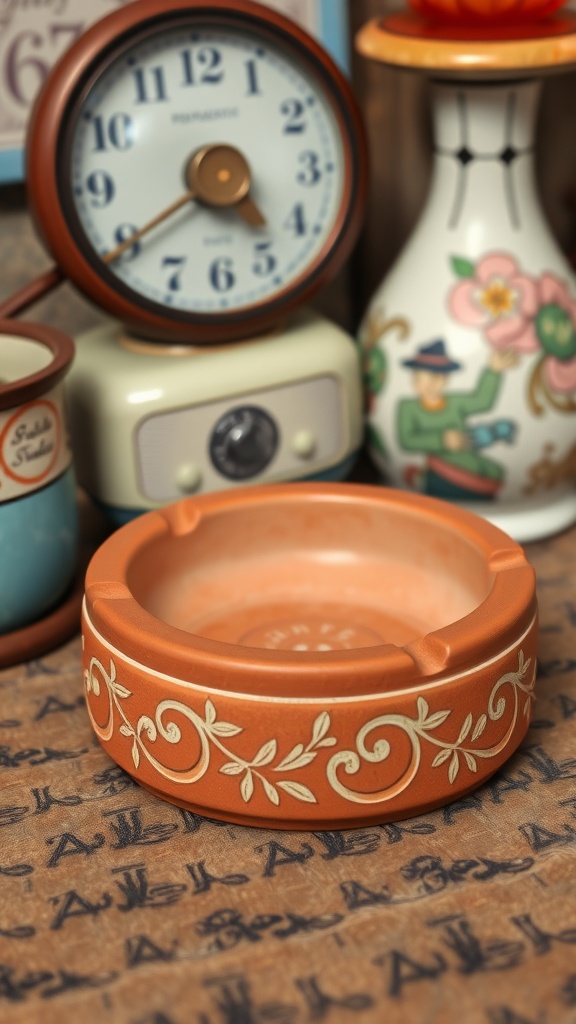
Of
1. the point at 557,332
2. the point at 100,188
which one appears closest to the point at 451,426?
the point at 557,332

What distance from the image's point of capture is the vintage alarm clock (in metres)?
0.86

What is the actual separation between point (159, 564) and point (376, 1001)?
0.35m

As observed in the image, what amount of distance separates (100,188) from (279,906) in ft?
1.69

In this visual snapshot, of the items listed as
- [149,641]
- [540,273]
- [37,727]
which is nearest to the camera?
[149,641]

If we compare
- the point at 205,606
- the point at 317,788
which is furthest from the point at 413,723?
the point at 205,606

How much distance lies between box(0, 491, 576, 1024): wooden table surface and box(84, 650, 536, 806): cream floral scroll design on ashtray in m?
0.03

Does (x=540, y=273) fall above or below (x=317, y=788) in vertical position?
above

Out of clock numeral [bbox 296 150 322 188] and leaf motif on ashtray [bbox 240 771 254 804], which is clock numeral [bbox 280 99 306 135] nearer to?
clock numeral [bbox 296 150 322 188]

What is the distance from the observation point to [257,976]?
1.87 ft

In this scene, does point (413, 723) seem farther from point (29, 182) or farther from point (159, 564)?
point (29, 182)

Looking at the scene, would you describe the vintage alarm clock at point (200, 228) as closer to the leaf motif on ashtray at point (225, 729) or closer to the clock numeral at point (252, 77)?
the clock numeral at point (252, 77)

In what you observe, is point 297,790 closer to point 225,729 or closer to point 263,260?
point 225,729

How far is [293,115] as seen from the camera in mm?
925

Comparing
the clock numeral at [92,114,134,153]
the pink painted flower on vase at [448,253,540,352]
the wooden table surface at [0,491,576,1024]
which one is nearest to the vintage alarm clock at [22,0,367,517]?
the clock numeral at [92,114,134,153]
